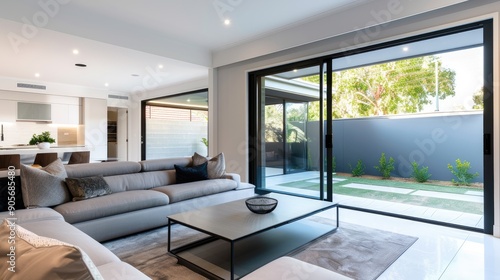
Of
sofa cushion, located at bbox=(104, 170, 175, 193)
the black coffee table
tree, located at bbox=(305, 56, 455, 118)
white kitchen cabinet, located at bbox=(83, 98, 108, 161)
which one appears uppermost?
tree, located at bbox=(305, 56, 455, 118)

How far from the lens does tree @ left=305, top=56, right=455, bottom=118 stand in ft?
19.9

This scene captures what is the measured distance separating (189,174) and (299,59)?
8.70ft

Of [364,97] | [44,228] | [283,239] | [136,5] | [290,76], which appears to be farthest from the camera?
[364,97]

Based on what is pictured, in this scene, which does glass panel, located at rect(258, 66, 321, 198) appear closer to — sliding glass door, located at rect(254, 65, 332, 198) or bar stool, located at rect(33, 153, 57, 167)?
sliding glass door, located at rect(254, 65, 332, 198)

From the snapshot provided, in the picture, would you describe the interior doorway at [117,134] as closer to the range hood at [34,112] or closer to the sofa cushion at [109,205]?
the range hood at [34,112]

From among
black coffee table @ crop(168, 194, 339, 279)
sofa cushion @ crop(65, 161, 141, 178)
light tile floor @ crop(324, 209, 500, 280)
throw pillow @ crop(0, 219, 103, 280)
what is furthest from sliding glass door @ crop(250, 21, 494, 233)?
throw pillow @ crop(0, 219, 103, 280)

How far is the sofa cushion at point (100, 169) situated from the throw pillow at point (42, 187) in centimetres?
25

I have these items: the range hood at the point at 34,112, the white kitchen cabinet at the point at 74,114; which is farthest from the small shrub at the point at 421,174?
the range hood at the point at 34,112

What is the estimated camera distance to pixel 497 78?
116 inches

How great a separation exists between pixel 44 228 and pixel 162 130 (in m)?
7.40

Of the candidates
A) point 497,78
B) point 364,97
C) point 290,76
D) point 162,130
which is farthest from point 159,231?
point 364,97

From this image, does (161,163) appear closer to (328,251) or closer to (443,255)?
(328,251)

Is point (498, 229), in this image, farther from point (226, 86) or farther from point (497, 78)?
point (226, 86)

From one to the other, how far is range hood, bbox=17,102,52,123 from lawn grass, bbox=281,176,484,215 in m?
6.86
